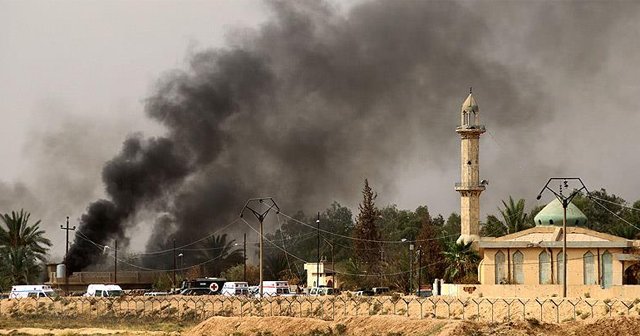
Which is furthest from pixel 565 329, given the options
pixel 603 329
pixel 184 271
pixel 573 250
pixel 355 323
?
pixel 184 271

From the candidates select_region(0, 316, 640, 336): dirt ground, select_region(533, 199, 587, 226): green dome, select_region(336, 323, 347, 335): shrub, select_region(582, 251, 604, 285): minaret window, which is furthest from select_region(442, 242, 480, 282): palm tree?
select_region(336, 323, 347, 335): shrub

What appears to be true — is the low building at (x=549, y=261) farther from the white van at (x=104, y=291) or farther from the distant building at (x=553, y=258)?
the white van at (x=104, y=291)

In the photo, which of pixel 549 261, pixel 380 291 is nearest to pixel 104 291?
pixel 380 291

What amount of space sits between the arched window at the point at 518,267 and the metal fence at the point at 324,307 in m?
13.2

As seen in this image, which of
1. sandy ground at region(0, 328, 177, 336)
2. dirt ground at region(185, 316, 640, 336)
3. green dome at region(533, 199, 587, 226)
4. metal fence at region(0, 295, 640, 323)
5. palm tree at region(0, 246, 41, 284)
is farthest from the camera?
palm tree at region(0, 246, 41, 284)

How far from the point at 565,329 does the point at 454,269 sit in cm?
4304

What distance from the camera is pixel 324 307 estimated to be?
8150cm

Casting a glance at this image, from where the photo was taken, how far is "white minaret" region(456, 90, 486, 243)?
346 feet

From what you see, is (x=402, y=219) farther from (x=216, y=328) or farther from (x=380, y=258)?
(x=216, y=328)

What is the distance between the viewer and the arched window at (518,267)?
95625 millimetres

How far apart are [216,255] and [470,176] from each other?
5174 centimetres

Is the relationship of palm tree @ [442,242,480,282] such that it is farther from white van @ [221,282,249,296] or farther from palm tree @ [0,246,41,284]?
palm tree @ [0,246,41,284]

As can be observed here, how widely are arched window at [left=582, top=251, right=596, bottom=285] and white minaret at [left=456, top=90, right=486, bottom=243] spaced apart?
13608 millimetres

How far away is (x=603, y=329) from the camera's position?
184 feet
